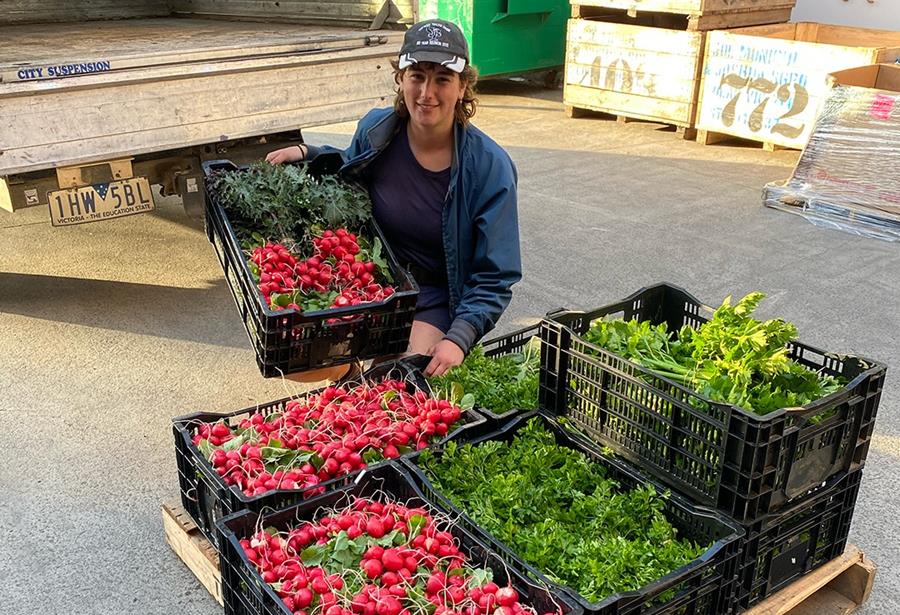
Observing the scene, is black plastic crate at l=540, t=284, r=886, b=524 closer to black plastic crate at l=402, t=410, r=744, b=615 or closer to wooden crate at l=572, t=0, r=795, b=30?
black plastic crate at l=402, t=410, r=744, b=615

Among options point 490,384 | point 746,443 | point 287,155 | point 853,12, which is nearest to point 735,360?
point 746,443

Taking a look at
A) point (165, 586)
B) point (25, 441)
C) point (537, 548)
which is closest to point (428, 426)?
point (537, 548)

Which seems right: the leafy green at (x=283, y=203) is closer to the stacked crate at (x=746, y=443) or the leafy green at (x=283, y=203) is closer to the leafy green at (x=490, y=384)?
the leafy green at (x=490, y=384)

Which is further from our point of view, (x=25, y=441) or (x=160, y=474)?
(x=25, y=441)

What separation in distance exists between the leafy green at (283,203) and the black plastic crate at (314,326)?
0.26 ft

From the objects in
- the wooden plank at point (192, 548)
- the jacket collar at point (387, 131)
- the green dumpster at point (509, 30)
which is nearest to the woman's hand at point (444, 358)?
the jacket collar at point (387, 131)

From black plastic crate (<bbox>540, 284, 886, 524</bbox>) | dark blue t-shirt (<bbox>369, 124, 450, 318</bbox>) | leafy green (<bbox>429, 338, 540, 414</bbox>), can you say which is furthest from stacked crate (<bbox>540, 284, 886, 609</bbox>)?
Answer: dark blue t-shirt (<bbox>369, 124, 450, 318</bbox>)

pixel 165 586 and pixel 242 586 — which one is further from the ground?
pixel 242 586

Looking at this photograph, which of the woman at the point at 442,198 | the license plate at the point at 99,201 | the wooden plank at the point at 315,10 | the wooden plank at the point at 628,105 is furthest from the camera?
the wooden plank at the point at 628,105

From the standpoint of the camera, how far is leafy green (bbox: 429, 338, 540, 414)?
3171 millimetres

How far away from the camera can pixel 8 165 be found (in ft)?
14.1

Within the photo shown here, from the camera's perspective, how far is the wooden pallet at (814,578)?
8.93ft

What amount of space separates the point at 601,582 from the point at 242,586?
1.00 metres

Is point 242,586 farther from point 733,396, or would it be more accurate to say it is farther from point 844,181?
point 844,181
